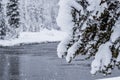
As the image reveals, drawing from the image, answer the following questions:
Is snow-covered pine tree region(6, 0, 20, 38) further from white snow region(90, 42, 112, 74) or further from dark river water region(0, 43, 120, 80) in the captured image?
white snow region(90, 42, 112, 74)

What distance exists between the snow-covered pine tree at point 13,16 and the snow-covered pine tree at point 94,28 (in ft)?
161

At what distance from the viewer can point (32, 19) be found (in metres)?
88.7

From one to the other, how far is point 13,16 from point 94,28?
50701mm

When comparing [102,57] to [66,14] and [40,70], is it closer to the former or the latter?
[66,14]

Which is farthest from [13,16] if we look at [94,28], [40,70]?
[94,28]

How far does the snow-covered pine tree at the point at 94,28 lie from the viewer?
5.00 meters

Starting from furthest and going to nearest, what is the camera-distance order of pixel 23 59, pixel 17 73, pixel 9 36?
1. pixel 9 36
2. pixel 23 59
3. pixel 17 73

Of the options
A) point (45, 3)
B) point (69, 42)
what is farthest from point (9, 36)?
point (45, 3)

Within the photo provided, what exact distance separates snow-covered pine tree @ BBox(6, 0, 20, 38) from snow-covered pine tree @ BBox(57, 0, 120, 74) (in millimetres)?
49022

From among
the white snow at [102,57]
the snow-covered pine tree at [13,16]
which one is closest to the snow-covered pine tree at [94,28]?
the white snow at [102,57]

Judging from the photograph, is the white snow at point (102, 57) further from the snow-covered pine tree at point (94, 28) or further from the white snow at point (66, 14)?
the white snow at point (66, 14)

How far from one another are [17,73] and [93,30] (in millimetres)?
18779

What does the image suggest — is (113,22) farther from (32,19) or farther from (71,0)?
(32,19)

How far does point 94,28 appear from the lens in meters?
5.12
